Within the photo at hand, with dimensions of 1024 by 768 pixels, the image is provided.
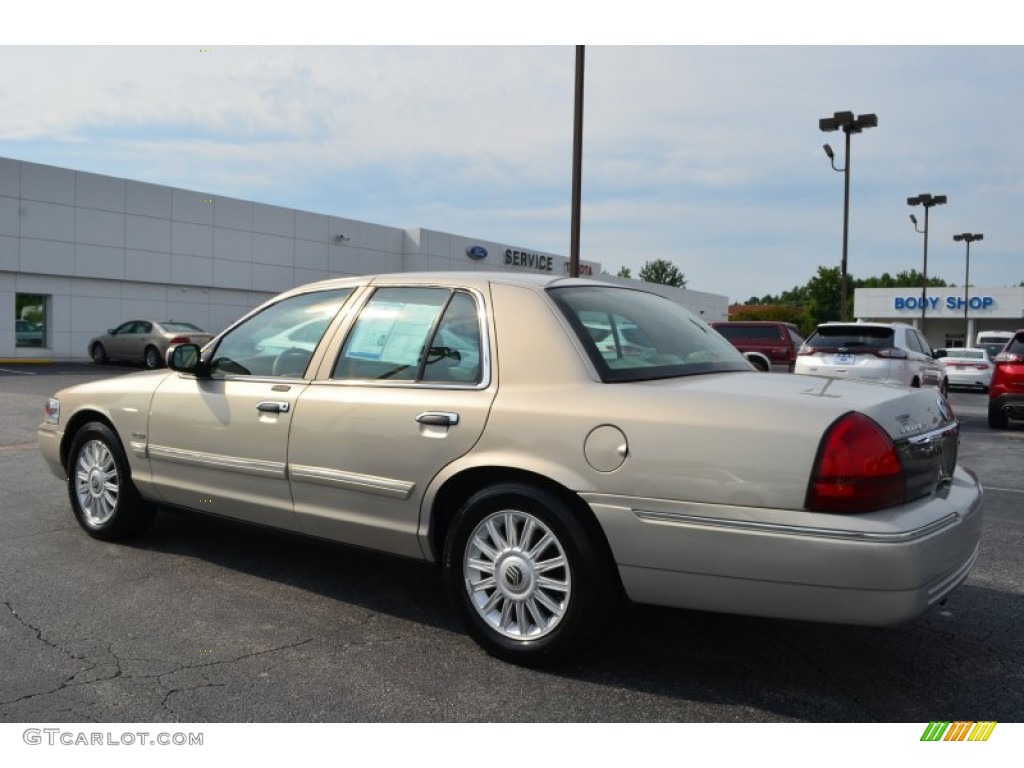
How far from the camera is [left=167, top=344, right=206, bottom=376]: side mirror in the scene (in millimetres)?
4809

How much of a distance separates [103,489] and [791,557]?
4071 millimetres

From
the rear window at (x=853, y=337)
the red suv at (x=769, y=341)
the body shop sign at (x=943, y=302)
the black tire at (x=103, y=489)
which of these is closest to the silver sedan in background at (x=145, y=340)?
the red suv at (x=769, y=341)

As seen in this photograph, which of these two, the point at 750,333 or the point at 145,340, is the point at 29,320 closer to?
the point at 145,340

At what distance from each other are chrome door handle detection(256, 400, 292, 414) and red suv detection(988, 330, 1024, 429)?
1137 centimetres

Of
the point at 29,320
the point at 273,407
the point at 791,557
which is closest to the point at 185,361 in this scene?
the point at 273,407

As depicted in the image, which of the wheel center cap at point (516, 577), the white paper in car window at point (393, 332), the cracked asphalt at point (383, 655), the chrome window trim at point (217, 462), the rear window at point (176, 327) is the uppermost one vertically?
the rear window at point (176, 327)

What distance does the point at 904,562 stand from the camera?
2938 millimetres

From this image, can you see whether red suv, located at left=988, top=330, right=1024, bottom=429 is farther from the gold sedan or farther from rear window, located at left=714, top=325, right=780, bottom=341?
the gold sedan

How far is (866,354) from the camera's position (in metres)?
A: 12.6

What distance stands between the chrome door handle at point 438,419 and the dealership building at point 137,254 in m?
28.0

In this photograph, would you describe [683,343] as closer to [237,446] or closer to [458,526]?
[458,526]

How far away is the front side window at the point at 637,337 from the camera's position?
12.2 ft

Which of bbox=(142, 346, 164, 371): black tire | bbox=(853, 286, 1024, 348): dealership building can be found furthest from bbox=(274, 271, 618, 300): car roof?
bbox=(853, 286, 1024, 348): dealership building

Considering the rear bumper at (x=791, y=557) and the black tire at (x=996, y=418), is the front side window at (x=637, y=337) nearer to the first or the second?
the rear bumper at (x=791, y=557)
